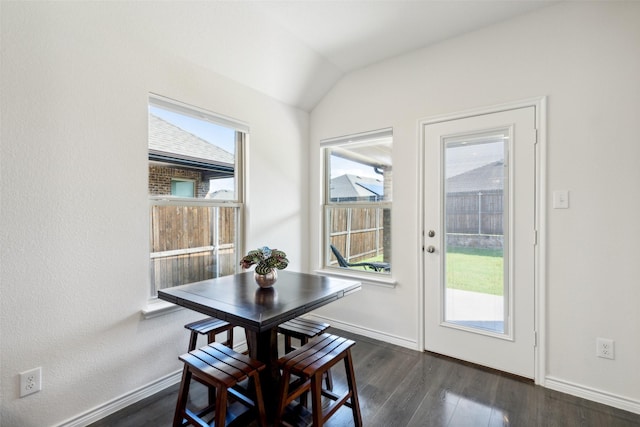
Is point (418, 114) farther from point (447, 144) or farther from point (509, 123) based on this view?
point (509, 123)

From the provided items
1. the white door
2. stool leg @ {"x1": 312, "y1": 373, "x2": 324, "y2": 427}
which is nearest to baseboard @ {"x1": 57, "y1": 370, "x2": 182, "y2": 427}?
stool leg @ {"x1": 312, "y1": 373, "x2": 324, "y2": 427}

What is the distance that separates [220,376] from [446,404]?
1.49 m

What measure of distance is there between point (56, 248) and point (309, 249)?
230cm

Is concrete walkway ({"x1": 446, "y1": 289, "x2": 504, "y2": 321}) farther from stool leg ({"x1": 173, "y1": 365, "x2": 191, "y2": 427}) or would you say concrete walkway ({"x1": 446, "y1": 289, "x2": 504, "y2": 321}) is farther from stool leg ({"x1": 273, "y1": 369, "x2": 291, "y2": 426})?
stool leg ({"x1": 173, "y1": 365, "x2": 191, "y2": 427})

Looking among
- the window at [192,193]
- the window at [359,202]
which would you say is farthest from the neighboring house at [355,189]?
the window at [192,193]

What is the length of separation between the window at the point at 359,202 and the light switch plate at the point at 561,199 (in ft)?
4.24

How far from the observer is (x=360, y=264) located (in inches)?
128

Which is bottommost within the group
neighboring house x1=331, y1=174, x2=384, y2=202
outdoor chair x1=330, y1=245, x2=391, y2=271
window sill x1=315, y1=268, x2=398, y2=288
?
window sill x1=315, y1=268, x2=398, y2=288

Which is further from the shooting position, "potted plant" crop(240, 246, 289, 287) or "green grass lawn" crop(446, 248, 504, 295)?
"green grass lawn" crop(446, 248, 504, 295)

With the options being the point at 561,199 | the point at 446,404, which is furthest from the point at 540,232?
the point at 446,404

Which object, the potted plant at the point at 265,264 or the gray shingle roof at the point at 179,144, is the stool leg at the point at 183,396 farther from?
the gray shingle roof at the point at 179,144

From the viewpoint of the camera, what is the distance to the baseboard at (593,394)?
75.6 inches

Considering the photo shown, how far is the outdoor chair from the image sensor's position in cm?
306

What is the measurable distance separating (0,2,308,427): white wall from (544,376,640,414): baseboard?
8.91 feet
